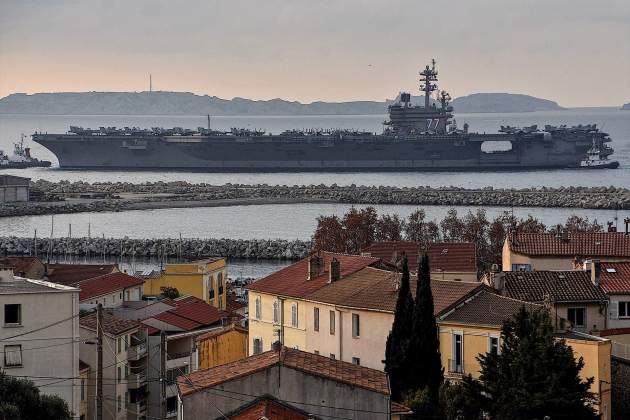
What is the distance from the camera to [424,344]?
1656 centimetres

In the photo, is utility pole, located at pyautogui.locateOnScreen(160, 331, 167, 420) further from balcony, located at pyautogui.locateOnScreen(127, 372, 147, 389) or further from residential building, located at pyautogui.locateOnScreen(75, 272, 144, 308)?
residential building, located at pyautogui.locateOnScreen(75, 272, 144, 308)

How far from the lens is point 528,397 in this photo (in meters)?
14.6

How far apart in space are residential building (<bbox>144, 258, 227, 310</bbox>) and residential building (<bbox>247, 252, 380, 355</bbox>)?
6.78 meters

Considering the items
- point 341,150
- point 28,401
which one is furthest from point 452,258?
point 341,150

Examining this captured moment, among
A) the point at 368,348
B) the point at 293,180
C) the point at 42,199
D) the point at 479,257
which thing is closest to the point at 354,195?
the point at 42,199

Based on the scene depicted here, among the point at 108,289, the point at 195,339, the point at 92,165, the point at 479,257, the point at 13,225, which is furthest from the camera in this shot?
the point at 92,165

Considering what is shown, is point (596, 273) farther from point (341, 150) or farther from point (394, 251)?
point (341, 150)

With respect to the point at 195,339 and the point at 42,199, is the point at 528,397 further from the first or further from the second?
the point at 42,199

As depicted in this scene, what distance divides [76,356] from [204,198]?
2615 inches

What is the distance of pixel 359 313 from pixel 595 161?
102 meters

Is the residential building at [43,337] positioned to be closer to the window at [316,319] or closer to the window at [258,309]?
the window at [316,319]

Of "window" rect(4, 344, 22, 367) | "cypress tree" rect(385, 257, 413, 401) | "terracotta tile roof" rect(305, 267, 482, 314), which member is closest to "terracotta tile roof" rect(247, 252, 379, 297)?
"terracotta tile roof" rect(305, 267, 482, 314)

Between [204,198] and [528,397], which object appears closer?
[528,397]

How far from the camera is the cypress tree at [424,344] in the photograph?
16.5m
